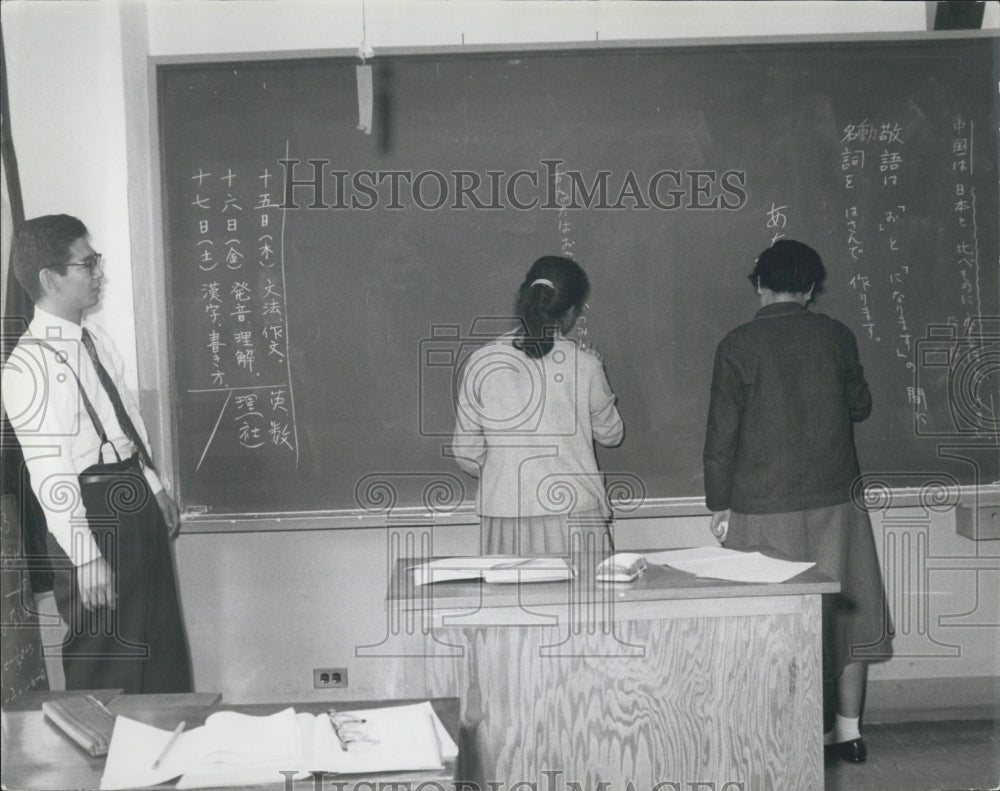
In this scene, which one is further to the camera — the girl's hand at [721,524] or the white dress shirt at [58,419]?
the girl's hand at [721,524]

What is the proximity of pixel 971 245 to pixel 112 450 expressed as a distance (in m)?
2.61

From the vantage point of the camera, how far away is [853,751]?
10.1 feet

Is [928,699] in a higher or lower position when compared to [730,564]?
lower

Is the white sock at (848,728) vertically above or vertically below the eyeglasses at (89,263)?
below

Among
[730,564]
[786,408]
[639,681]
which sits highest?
[786,408]

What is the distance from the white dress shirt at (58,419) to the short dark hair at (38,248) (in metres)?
0.14

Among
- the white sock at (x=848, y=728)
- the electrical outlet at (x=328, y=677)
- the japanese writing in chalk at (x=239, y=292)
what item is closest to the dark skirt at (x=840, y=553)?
the white sock at (x=848, y=728)

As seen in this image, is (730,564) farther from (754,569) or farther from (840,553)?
(840,553)

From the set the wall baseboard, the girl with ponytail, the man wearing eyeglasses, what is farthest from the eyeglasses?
the wall baseboard

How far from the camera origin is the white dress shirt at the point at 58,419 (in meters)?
2.52

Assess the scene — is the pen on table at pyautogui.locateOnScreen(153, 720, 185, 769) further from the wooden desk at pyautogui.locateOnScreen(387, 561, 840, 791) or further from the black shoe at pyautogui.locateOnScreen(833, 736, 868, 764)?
the black shoe at pyautogui.locateOnScreen(833, 736, 868, 764)

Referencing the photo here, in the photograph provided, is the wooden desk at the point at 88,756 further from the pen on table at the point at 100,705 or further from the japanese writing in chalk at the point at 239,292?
the japanese writing in chalk at the point at 239,292

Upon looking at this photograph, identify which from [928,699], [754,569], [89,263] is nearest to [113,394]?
[89,263]

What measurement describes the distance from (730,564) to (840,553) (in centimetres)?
Result: 88
